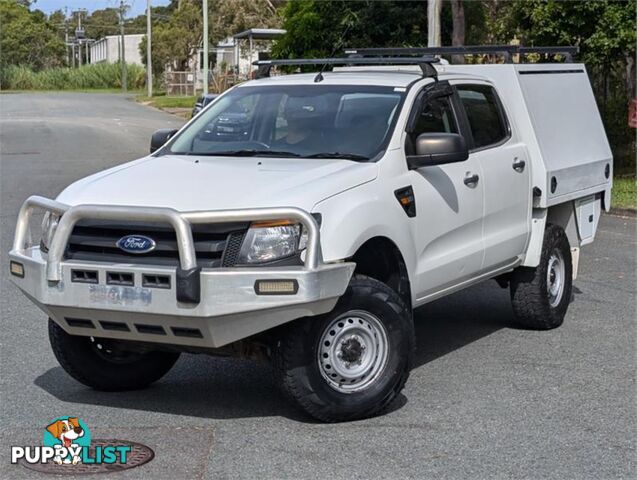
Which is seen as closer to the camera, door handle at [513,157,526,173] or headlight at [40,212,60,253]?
headlight at [40,212,60,253]

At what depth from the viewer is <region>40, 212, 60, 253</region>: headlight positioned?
660cm

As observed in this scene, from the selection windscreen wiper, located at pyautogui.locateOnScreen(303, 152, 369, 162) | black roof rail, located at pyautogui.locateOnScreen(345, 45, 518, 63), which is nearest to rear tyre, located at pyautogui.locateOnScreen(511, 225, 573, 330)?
black roof rail, located at pyautogui.locateOnScreen(345, 45, 518, 63)

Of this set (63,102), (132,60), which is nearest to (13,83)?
(132,60)

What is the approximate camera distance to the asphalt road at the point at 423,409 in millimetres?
5844

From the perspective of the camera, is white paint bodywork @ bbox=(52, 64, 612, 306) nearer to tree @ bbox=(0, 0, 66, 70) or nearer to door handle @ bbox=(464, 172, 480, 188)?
door handle @ bbox=(464, 172, 480, 188)

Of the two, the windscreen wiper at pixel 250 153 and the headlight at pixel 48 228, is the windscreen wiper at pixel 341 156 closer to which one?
the windscreen wiper at pixel 250 153

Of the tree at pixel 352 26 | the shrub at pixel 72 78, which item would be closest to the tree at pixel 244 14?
the shrub at pixel 72 78

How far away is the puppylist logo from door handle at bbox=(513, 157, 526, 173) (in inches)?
149

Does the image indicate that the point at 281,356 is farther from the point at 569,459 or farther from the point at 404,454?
the point at 569,459

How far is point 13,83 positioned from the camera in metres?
87.9

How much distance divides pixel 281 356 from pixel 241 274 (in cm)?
60

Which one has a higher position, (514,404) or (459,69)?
(459,69)

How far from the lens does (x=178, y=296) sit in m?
5.93

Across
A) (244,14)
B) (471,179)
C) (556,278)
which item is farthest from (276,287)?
(244,14)
